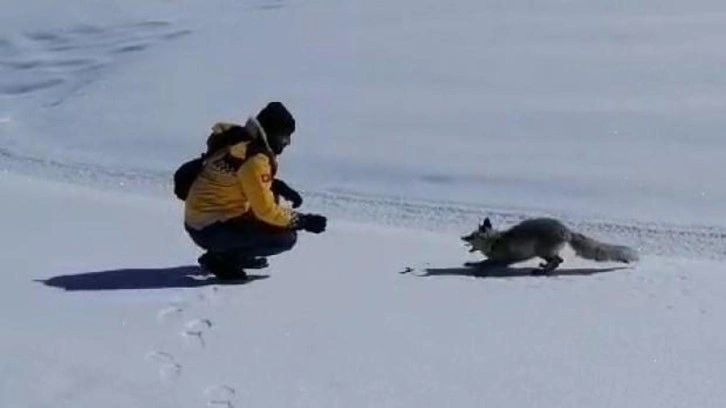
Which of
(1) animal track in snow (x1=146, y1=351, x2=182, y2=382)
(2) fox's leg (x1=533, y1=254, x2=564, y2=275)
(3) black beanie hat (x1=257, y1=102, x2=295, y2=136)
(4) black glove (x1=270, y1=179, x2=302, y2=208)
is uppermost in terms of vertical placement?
(3) black beanie hat (x1=257, y1=102, x2=295, y2=136)

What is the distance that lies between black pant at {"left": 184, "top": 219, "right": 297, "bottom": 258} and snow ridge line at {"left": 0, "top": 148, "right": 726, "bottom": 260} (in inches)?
70.0

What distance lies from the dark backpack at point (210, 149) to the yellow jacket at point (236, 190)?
0.02 meters

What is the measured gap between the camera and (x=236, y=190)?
5.38 meters

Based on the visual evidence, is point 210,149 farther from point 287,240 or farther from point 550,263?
point 550,263

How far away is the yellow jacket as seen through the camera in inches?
206

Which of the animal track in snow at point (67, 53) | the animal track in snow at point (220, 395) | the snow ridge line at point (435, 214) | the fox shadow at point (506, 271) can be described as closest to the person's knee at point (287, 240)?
the fox shadow at point (506, 271)

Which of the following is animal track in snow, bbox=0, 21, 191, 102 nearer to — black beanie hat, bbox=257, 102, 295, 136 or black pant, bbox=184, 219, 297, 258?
black pant, bbox=184, 219, 297, 258

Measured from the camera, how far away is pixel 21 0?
52.1 ft

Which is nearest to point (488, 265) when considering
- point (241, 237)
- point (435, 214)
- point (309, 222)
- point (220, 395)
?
point (309, 222)

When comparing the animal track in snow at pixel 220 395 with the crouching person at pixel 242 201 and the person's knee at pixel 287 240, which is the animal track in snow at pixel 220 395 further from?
the person's knee at pixel 287 240

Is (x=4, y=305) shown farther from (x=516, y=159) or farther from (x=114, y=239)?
(x=516, y=159)

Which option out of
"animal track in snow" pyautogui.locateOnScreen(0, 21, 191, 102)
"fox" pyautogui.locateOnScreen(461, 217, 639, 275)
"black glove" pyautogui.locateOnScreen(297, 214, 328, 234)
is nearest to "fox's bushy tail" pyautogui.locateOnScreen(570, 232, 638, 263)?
"fox" pyautogui.locateOnScreen(461, 217, 639, 275)

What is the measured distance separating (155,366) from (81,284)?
4.29 feet

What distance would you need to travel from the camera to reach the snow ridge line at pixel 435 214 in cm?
680
